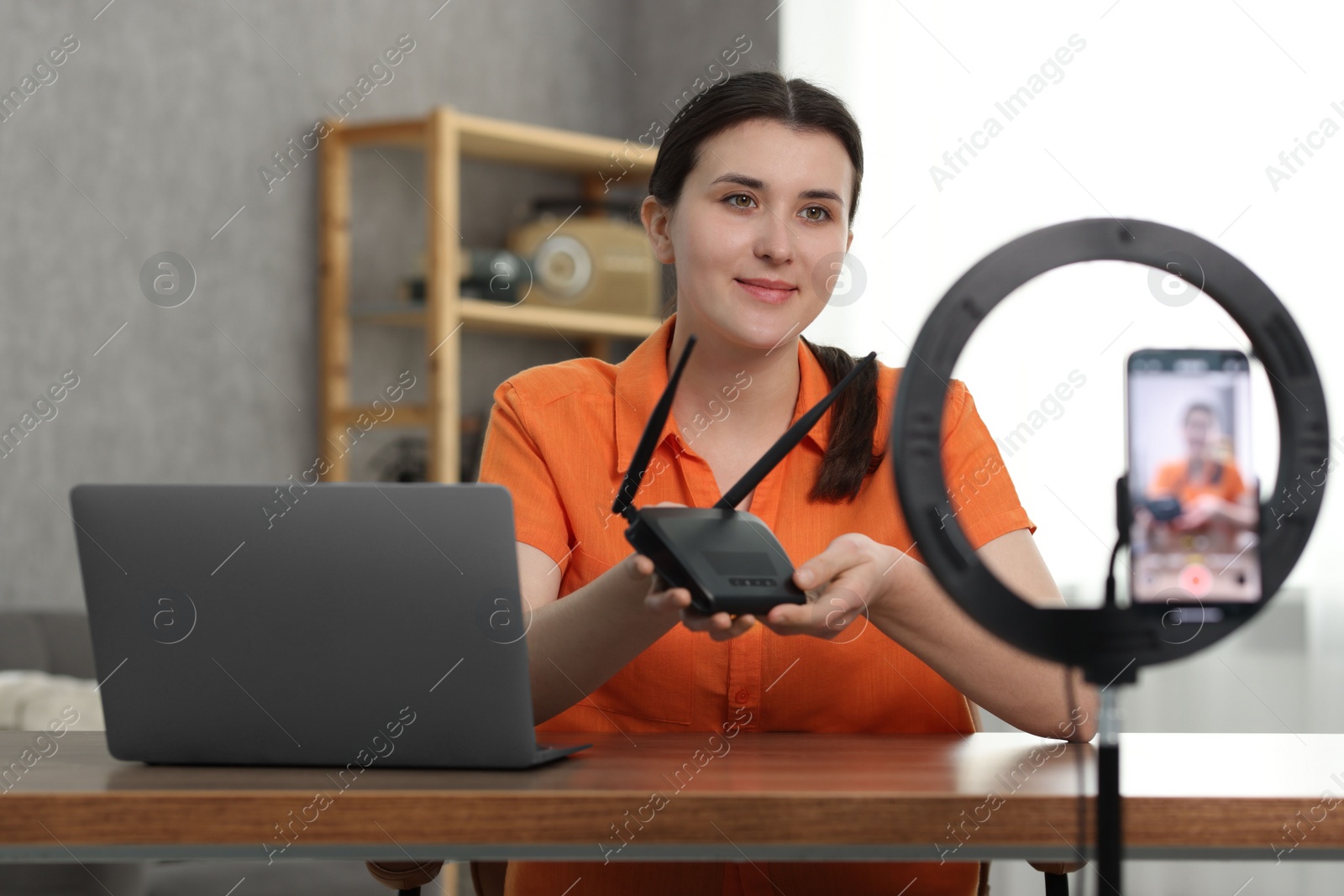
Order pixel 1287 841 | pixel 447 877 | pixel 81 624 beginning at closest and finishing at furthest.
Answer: pixel 1287 841
pixel 81 624
pixel 447 877

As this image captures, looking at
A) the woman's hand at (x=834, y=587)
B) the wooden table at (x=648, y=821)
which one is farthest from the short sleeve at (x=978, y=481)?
the wooden table at (x=648, y=821)

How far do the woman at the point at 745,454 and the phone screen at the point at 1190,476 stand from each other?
2.18 ft

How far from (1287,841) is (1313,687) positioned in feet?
6.28

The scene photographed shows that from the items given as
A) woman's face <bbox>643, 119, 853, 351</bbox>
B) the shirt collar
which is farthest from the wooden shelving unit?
woman's face <bbox>643, 119, 853, 351</bbox>

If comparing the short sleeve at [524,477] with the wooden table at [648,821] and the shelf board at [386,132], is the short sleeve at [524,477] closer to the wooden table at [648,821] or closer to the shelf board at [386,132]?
the wooden table at [648,821]

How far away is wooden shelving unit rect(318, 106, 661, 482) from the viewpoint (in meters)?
3.04

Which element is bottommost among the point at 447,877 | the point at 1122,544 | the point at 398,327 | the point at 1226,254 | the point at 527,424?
the point at 447,877

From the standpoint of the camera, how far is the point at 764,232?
4.20 ft

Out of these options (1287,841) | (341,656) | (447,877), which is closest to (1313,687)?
(447,877)

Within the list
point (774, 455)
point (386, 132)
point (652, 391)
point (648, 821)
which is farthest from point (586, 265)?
point (648, 821)

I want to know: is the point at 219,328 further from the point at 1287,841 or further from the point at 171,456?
the point at 1287,841

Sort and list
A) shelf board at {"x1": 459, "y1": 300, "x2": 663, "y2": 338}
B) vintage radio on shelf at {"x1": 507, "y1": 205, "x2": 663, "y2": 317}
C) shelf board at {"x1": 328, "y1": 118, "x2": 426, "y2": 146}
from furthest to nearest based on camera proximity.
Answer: vintage radio on shelf at {"x1": 507, "y1": 205, "x2": 663, "y2": 317} < shelf board at {"x1": 459, "y1": 300, "x2": 663, "y2": 338} < shelf board at {"x1": 328, "y1": 118, "x2": 426, "y2": 146}

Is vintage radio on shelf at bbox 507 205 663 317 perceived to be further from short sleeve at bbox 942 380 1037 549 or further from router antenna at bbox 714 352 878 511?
router antenna at bbox 714 352 878 511

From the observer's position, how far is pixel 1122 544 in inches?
18.9
